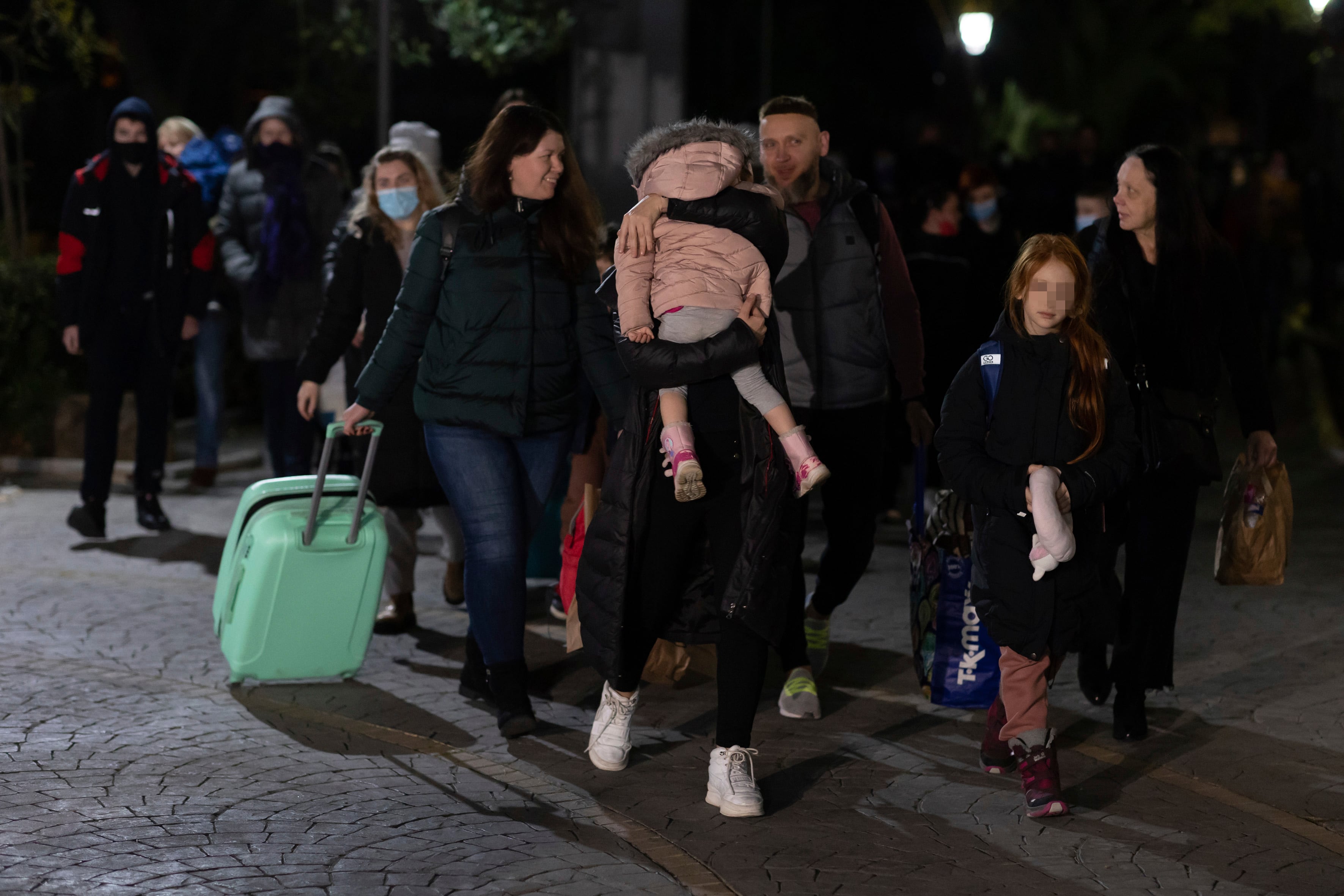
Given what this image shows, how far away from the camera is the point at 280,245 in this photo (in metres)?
10.1

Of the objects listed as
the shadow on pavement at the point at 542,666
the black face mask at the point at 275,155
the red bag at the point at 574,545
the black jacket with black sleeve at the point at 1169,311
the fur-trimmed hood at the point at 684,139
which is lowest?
the shadow on pavement at the point at 542,666

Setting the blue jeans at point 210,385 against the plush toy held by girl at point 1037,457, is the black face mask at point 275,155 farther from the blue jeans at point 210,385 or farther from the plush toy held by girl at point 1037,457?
the plush toy held by girl at point 1037,457

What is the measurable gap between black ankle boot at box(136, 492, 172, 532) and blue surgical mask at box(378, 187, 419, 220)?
3.09 m

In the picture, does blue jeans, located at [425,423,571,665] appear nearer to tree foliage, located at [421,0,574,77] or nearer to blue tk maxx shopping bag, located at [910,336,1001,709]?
blue tk maxx shopping bag, located at [910,336,1001,709]

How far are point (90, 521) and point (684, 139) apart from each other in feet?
17.1

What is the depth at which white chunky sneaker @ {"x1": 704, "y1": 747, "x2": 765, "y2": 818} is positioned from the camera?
5113 millimetres

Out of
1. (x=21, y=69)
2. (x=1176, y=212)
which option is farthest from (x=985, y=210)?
(x=21, y=69)

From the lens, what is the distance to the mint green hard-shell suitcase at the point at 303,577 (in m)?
6.23

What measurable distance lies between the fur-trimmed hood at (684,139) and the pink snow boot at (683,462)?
0.78 m

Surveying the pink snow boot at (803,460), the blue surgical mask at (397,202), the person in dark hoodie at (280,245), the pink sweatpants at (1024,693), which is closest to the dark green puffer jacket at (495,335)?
the pink snow boot at (803,460)

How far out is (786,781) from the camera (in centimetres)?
548

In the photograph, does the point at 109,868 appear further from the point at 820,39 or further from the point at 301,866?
the point at 820,39

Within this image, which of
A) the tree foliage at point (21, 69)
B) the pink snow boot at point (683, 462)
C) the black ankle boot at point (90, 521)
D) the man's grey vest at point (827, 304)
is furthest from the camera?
the tree foliage at point (21, 69)

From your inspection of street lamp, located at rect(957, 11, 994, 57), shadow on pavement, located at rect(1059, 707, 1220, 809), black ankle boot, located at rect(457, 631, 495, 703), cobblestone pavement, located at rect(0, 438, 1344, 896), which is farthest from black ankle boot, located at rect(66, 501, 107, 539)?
street lamp, located at rect(957, 11, 994, 57)
